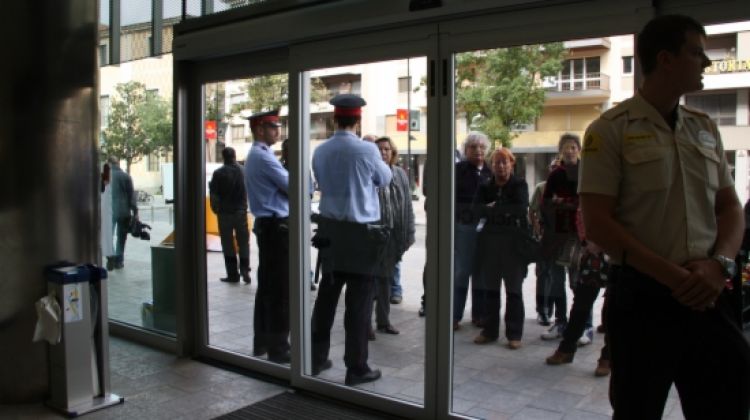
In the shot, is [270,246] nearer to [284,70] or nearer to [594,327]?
[284,70]

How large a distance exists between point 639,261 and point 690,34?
68cm

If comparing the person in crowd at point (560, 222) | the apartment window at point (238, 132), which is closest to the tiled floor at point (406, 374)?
the person in crowd at point (560, 222)

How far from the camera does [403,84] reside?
12.2 feet

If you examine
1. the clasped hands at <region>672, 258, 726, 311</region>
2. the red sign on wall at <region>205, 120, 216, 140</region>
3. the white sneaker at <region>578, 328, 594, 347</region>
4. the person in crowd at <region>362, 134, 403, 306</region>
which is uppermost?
the red sign on wall at <region>205, 120, 216, 140</region>

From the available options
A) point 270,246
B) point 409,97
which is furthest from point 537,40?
point 270,246

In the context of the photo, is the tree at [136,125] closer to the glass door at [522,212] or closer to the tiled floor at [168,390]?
the tiled floor at [168,390]

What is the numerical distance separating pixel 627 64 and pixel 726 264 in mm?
1392

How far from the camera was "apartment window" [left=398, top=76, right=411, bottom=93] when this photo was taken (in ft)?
12.1

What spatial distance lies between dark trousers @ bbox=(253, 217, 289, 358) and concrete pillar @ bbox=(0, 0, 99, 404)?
1.15 metres

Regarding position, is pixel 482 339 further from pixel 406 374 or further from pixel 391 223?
pixel 391 223

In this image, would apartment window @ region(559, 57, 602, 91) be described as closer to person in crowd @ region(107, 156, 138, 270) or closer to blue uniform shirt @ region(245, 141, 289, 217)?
blue uniform shirt @ region(245, 141, 289, 217)

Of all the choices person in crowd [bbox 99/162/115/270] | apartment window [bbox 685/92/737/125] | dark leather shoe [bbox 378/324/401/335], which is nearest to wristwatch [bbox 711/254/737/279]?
apartment window [bbox 685/92/737/125]

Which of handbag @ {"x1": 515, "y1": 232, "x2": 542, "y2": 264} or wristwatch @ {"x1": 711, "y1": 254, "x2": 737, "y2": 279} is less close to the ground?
wristwatch @ {"x1": 711, "y1": 254, "x2": 737, "y2": 279}

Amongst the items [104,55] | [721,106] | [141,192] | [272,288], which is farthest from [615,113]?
[104,55]
